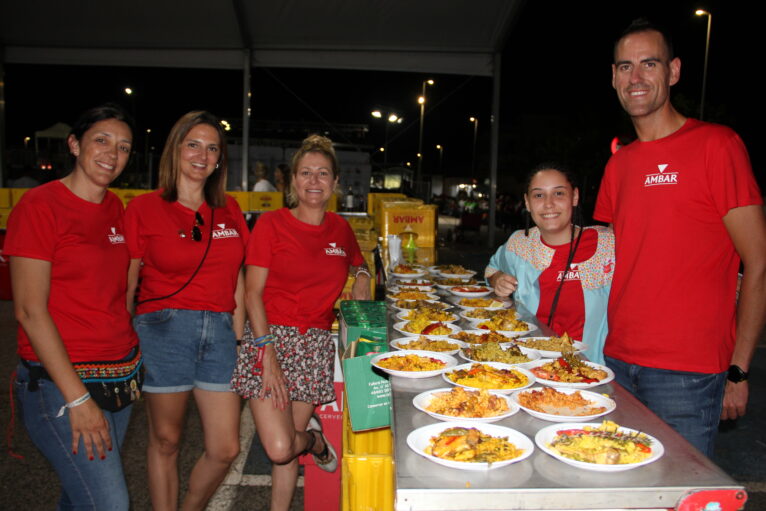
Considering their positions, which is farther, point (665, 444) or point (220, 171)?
point (220, 171)

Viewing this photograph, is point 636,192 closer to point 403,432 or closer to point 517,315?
point 517,315

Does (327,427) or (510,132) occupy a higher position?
(510,132)

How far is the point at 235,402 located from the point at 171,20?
10.7m

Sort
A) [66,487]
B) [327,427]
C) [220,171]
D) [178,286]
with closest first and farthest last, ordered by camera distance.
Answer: [66,487] → [178,286] → [220,171] → [327,427]

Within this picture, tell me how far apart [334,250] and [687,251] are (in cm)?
189

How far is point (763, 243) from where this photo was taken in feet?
7.71

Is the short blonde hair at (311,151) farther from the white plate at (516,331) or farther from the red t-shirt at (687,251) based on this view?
the red t-shirt at (687,251)

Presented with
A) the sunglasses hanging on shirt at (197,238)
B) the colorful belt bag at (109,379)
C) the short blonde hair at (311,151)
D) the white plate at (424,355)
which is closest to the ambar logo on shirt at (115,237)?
the sunglasses hanging on shirt at (197,238)

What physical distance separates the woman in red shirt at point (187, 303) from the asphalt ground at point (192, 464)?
38.3 inches

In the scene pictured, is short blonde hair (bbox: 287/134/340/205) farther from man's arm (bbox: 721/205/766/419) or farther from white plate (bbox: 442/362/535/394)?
man's arm (bbox: 721/205/766/419)

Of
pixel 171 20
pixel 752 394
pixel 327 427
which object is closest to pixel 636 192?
pixel 327 427

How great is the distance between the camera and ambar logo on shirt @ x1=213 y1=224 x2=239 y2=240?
311 cm

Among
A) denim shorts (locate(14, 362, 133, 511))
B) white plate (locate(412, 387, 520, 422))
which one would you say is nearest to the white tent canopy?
denim shorts (locate(14, 362, 133, 511))

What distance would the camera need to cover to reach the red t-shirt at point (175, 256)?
2932mm
